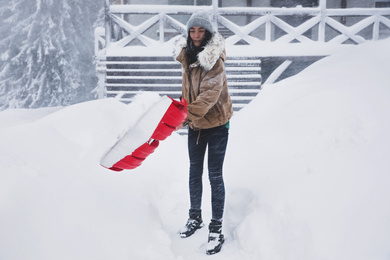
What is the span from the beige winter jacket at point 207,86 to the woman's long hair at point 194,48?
1.7 inches

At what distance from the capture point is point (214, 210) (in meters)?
2.43

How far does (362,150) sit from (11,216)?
7.92 ft

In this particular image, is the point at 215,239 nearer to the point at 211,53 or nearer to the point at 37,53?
the point at 211,53

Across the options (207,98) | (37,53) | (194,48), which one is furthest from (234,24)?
(37,53)

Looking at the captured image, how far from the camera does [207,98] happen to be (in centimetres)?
216

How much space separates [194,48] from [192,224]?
1469 mm

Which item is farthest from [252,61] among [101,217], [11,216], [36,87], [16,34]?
[16,34]

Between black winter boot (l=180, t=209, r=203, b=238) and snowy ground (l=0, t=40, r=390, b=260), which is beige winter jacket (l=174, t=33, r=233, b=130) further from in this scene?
black winter boot (l=180, t=209, r=203, b=238)

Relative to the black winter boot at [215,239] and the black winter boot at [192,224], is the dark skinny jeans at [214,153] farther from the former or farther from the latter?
the black winter boot at [192,224]

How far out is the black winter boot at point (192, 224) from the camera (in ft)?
8.57

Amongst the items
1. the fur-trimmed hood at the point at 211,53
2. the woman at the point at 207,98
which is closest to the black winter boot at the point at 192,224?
the woman at the point at 207,98

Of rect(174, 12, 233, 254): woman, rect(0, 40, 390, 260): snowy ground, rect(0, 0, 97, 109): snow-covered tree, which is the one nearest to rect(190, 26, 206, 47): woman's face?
rect(174, 12, 233, 254): woman

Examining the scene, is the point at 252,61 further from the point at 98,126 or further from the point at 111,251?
the point at 111,251

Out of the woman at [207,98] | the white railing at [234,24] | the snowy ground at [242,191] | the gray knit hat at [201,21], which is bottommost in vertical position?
the snowy ground at [242,191]
